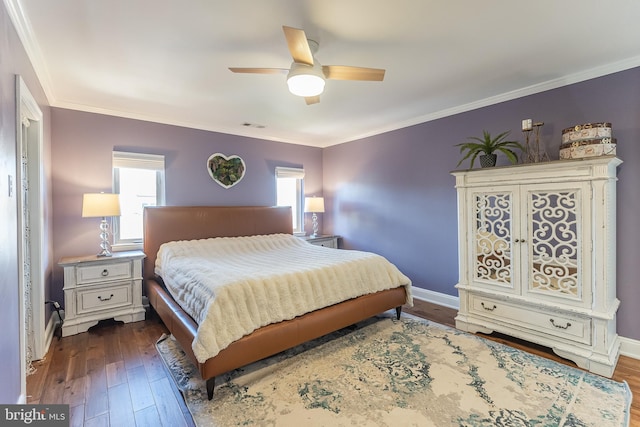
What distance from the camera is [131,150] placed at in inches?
146

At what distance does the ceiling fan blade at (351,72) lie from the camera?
2.08 metres

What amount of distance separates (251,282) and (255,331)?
36 centimetres

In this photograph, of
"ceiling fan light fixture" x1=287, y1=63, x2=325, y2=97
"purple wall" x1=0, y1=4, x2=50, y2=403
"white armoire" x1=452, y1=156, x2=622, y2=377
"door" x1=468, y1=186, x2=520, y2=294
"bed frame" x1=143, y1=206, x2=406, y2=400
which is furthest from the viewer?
"door" x1=468, y1=186, x2=520, y2=294

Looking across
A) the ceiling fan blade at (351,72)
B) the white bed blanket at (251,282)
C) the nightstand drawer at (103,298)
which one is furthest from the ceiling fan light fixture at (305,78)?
the nightstand drawer at (103,298)

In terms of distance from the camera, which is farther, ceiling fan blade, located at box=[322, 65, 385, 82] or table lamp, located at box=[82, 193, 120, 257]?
table lamp, located at box=[82, 193, 120, 257]

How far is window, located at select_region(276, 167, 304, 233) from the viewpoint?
510 cm

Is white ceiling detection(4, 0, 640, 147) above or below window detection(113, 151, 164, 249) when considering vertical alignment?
above

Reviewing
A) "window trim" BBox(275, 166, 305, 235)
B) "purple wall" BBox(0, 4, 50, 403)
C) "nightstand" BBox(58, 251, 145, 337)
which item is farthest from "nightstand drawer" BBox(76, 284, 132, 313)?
"window trim" BBox(275, 166, 305, 235)

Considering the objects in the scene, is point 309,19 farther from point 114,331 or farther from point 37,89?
point 114,331

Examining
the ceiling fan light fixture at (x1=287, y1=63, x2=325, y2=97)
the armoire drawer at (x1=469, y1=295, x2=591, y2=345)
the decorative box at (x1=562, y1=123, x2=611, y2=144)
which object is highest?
the ceiling fan light fixture at (x1=287, y1=63, x2=325, y2=97)

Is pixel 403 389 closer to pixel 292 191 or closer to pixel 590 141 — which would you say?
pixel 590 141

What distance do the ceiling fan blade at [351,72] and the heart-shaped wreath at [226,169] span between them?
271 centimetres

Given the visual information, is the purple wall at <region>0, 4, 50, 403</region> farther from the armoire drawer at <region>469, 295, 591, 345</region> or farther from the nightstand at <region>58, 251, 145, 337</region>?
the armoire drawer at <region>469, 295, 591, 345</region>

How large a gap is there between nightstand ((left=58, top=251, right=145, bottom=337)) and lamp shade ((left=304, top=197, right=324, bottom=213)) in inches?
100
